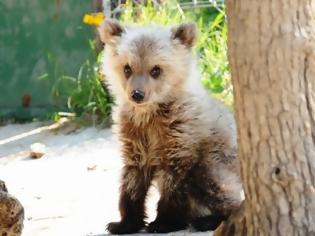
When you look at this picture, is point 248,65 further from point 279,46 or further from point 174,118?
point 174,118

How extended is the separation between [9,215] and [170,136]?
3.91ft

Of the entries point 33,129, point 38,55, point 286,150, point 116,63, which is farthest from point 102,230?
point 38,55

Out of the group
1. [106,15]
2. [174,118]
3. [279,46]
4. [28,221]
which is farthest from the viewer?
[106,15]

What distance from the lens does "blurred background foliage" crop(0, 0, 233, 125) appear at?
9570mm

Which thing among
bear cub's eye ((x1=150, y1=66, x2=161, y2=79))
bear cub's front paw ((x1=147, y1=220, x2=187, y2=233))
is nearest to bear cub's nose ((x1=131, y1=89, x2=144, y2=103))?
bear cub's eye ((x1=150, y1=66, x2=161, y2=79))

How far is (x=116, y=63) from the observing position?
19.4ft

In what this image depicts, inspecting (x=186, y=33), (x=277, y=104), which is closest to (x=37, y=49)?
(x=186, y=33)

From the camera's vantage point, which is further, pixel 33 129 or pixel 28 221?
pixel 33 129

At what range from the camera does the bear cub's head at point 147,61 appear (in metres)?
5.71

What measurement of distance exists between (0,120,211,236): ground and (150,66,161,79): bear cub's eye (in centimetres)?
84

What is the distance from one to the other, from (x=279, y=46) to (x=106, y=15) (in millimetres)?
5491

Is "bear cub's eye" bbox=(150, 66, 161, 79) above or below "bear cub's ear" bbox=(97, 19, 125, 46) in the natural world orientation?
below

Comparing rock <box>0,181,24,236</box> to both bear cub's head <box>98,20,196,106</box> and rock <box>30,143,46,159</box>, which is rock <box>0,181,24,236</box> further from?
rock <box>30,143,46,159</box>

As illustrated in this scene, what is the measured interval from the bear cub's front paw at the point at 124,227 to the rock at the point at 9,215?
2.89 ft
